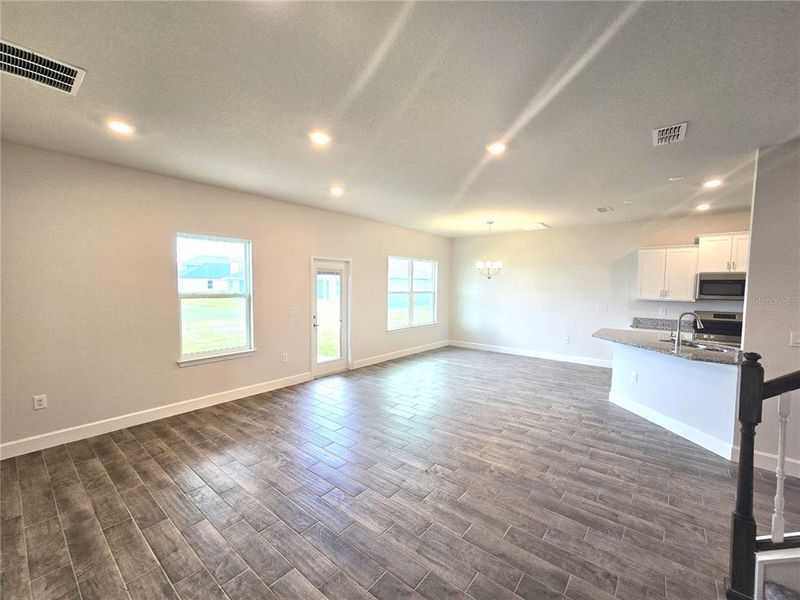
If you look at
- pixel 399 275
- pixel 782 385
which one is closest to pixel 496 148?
pixel 782 385

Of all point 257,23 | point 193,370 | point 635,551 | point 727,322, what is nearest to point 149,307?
point 193,370

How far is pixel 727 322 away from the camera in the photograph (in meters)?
5.28

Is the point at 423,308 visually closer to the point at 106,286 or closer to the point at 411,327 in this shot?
the point at 411,327

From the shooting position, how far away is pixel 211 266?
4.33 metres

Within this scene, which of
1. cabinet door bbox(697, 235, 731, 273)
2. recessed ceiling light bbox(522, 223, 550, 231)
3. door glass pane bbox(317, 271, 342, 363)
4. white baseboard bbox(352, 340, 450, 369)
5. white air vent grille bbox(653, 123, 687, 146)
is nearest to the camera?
white air vent grille bbox(653, 123, 687, 146)

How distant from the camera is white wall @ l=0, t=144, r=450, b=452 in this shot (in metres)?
3.02

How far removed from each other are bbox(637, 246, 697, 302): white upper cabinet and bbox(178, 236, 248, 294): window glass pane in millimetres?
6574

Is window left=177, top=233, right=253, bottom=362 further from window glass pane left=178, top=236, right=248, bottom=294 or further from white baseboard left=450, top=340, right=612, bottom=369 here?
white baseboard left=450, top=340, right=612, bottom=369

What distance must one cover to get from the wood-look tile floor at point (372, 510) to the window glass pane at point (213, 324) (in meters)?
0.92

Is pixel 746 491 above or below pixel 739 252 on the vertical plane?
below

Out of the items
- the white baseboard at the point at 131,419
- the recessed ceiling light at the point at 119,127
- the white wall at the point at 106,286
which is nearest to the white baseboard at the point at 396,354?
the white baseboard at the point at 131,419

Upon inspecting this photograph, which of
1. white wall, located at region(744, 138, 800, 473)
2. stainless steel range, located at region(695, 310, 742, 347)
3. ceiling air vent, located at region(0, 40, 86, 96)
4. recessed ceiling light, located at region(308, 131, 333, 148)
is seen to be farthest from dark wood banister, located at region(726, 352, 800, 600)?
stainless steel range, located at region(695, 310, 742, 347)

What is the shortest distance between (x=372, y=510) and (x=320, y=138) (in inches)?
115

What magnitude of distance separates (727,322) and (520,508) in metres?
5.37
